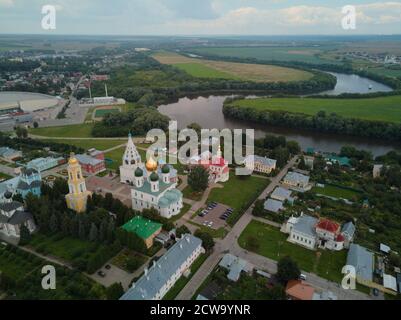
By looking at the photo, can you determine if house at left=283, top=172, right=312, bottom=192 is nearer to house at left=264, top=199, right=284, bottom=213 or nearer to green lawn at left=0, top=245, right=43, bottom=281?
house at left=264, top=199, right=284, bottom=213

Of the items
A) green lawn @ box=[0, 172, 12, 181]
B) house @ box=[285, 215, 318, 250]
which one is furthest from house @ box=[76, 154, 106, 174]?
house @ box=[285, 215, 318, 250]

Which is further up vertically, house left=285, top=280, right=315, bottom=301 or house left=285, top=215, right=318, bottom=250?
house left=285, top=215, right=318, bottom=250

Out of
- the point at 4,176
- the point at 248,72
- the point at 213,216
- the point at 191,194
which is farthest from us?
the point at 248,72

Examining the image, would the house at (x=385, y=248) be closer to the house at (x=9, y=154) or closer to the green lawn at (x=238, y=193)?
the green lawn at (x=238, y=193)

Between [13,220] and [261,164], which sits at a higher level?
[261,164]

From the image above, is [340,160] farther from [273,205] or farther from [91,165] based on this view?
[91,165]

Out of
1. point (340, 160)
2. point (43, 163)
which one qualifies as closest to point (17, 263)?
point (43, 163)

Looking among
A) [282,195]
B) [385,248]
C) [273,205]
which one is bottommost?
[385,248]
